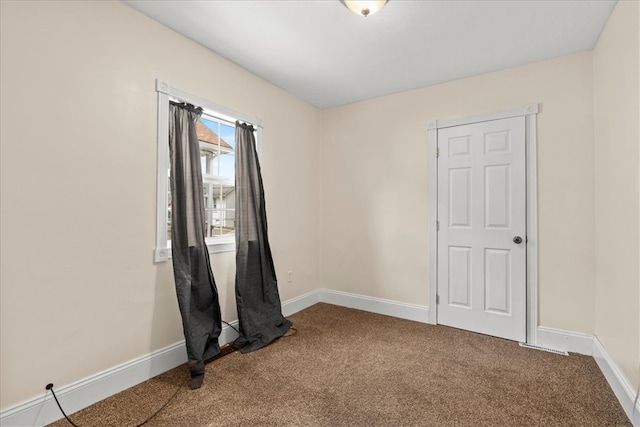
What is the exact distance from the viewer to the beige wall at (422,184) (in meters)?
2.57

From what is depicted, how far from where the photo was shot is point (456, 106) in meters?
3.14

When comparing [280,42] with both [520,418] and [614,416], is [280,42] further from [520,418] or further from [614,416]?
[614,416]

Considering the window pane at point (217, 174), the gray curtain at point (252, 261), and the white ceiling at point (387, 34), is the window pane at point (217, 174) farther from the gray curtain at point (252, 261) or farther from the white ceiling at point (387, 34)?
the white ceiling at point (387, 34)

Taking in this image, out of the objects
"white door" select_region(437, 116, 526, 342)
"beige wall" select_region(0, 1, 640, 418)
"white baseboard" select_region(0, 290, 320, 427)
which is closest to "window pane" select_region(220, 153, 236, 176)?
"beige wall" select_region(0, 1, 640, 418)

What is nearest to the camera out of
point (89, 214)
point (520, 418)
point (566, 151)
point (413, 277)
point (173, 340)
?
point (520, 418)

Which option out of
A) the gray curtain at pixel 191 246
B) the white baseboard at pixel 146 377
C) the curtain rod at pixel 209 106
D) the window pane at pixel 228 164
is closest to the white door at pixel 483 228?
the white baseboard at pixel 146 377

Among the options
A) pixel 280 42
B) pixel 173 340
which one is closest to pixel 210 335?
pixel 173 340

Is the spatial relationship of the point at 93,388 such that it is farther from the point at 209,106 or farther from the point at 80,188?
the point at 209,106

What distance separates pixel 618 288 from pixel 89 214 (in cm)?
345

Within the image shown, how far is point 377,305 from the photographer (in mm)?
3607

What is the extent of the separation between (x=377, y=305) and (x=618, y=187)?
242cm

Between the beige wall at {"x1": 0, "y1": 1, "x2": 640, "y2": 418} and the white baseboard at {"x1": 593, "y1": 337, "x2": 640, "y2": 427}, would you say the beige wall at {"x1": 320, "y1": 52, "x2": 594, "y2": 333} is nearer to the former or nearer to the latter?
the beige wall at {"x1": 0, "y1": 1, "x2": 640, "y2": 418}

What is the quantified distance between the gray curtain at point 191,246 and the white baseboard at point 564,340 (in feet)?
9.22

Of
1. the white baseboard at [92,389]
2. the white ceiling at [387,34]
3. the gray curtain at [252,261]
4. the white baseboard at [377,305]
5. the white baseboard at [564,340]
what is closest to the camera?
the white baseboard at [92,389]
